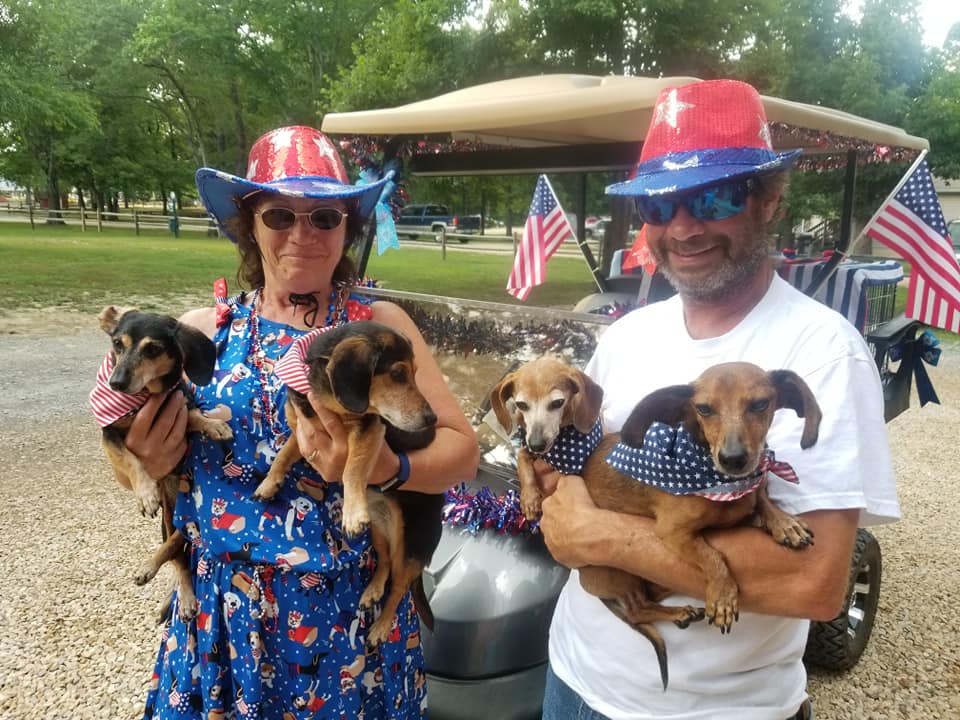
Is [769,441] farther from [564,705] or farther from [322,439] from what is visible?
[322,439]

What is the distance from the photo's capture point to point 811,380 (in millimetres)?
1290

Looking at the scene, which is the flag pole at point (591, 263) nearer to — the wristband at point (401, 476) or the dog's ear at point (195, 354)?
the wristband at point (401, 476)

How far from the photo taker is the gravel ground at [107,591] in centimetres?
338

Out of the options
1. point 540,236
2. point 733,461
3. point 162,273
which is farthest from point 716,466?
point 162,273

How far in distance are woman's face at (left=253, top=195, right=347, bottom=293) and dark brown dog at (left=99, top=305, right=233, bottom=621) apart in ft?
0.91

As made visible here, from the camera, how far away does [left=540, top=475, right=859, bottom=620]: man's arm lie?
1251 millimetres

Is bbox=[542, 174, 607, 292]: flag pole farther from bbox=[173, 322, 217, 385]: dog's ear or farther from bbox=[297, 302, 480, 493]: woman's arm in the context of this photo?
bbox=[173, 322, 217, 385]: dog's ear

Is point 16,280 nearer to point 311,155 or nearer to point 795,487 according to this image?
point 311,155

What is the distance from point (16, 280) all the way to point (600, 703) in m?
18.1

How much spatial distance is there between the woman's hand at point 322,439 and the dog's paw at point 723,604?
892mm

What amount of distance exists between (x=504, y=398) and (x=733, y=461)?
0.68 m

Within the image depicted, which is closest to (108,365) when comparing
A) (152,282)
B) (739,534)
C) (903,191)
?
(739,534)

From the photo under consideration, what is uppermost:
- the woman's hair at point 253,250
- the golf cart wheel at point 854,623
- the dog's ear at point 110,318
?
the woman's hair at point 253,250

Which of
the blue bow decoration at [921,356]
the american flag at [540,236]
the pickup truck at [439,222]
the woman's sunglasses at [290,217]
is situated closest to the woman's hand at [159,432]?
the woman's sunglasses at [290,217]
